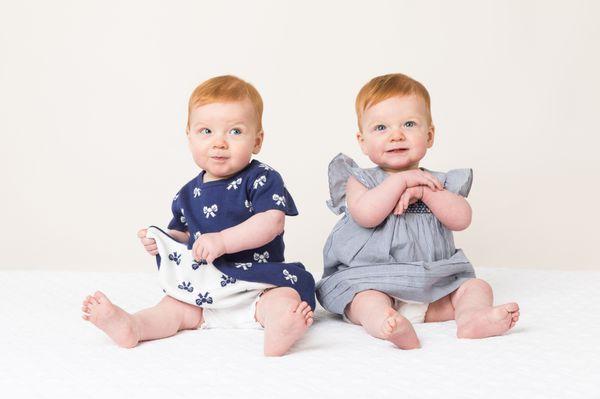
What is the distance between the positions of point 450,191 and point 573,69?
146cm

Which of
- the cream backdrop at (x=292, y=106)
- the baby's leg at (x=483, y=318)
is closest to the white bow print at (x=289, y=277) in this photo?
the baby's leg at (x=483, y=318)

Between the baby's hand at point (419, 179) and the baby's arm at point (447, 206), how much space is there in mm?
12

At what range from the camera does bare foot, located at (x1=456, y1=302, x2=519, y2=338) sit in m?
1.73

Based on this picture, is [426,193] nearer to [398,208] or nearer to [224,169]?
[398,208]

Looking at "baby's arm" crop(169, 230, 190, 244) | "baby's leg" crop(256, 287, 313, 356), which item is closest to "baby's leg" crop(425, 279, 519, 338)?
"baby's leg" crop(256, 287, 313, 356)

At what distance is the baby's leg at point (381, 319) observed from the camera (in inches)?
65.7

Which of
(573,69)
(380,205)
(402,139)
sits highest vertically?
(573,69)

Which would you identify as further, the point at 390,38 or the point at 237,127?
the point at 390,38

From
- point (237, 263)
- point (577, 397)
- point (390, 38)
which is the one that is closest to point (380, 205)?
point (237, 263)

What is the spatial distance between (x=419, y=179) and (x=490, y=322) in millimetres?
387

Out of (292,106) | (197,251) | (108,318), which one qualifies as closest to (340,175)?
(197,251)

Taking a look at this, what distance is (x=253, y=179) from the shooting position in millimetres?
1972

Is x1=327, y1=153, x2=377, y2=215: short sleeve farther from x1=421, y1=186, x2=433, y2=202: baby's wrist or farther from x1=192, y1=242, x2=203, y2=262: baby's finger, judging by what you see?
x1=192, y1=242, x2=203, y2=262: baby's finger

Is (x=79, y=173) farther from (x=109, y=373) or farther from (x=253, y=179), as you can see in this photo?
(x=109, y=373)
